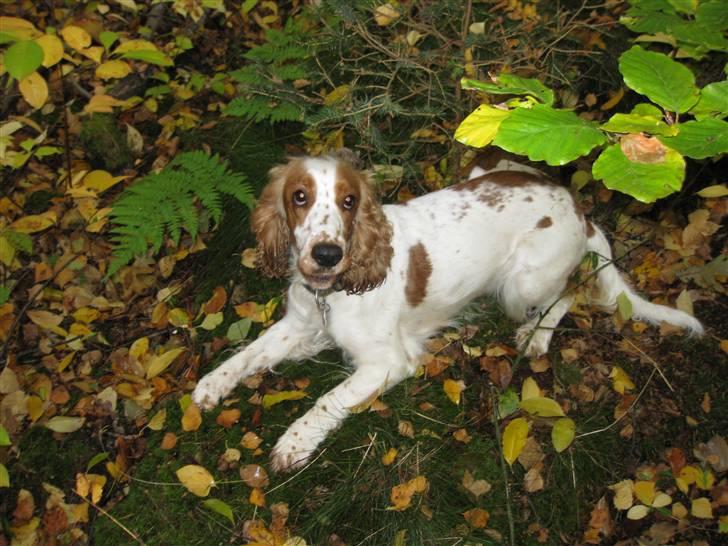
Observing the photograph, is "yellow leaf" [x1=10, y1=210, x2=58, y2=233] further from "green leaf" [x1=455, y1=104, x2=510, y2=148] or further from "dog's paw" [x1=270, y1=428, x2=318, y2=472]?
"green leaf" [x1=455, y1=104, x2=510, y2=148]

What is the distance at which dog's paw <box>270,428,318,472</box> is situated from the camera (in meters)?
3.48

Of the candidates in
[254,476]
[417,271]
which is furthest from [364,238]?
[254,476]

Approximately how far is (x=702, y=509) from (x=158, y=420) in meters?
3.32

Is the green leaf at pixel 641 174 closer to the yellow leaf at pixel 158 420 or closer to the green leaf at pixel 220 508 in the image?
the green leaf at pixel 220 508

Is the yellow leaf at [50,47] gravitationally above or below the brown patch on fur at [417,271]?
above

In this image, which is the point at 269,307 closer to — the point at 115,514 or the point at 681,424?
the point at 115,514

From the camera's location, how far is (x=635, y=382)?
392 centimetres

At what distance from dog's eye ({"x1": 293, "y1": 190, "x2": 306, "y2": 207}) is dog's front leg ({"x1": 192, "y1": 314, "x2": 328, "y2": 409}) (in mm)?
988

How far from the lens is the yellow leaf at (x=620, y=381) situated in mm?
→ 3879

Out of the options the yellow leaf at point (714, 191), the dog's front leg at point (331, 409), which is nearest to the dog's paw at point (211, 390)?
the dog's front leg at point (331, 409)

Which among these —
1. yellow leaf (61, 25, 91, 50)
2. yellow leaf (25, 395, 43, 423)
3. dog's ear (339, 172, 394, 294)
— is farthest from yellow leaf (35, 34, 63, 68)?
yellow leaf (25, 395, 43, 423)

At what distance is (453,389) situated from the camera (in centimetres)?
386

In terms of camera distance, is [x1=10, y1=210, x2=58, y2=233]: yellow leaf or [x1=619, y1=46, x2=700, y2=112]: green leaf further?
[x1=10, y1=210, x2=58, y2=233]: yellow leaf

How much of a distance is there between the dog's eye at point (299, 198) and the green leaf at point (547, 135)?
7.07ft
